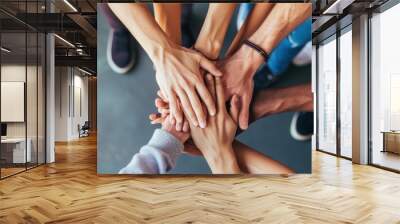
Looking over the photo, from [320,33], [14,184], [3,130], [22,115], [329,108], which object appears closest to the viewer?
[14,184]

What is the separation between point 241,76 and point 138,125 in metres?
1.86

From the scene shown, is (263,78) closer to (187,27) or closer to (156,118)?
(187,27)

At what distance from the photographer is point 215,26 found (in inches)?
237

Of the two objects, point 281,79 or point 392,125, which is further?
point 392,125

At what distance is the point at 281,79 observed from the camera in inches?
234

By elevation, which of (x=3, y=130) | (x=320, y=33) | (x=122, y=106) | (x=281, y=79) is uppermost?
(x=320, y=33)

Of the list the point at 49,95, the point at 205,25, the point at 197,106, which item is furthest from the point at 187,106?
the point at 49,95

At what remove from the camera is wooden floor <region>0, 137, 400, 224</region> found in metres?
3.84

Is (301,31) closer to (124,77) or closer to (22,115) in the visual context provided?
(124,77)

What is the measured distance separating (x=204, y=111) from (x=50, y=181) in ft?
8.96

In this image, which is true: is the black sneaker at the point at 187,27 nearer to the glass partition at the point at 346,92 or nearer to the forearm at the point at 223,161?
the forearm at the point at 223,161

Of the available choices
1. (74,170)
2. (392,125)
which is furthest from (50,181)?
(392,125)

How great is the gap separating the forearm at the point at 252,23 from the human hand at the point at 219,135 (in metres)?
0.63

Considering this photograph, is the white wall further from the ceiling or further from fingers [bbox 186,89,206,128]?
fingers [bbox 186,89,206,128]
